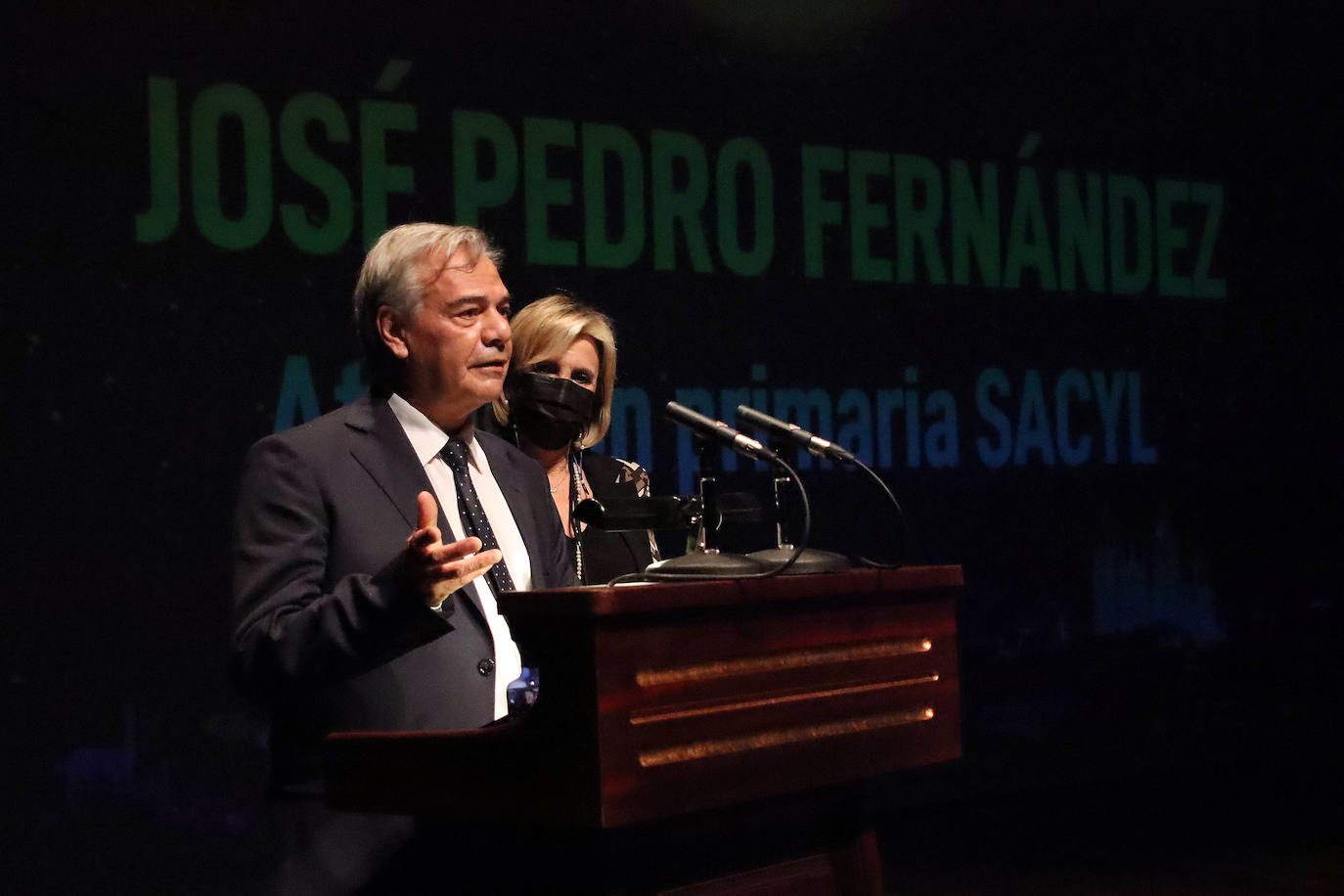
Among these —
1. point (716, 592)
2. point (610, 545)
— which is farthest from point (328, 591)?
point (610, 545)

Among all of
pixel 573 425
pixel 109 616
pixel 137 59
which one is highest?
pixel 137 59

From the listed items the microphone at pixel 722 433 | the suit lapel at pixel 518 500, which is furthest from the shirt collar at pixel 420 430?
the microphone at pixel 722 433

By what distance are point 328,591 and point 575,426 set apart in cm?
135

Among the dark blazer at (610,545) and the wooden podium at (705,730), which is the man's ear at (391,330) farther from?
the dark blazer at (610,545)

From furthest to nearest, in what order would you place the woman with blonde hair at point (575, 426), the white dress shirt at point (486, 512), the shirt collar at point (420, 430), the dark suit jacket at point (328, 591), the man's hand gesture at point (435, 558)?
the woman with blonde hair at point (575, 426), the shirt collar at point (420, 430), the white dress shirt at point (486, 512), the dark suit jacket at point (328, 591), the man's hand gesture at point (435, 558)

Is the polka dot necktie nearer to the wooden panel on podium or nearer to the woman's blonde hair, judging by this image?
the wooden panel on podium

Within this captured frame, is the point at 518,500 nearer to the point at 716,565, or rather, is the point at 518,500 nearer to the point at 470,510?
→ the point at 470,510

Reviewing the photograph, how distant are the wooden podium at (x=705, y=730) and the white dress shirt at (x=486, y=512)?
36 centimetres

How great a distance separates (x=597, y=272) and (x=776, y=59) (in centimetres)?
113

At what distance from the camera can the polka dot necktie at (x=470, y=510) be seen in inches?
86.6

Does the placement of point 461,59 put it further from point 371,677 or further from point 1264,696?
point 1264,696

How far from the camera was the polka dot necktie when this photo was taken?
2199 mm

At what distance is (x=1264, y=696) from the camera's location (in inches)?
265

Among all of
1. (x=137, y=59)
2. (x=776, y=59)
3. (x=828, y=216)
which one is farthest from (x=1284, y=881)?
(x=137, y=59)
